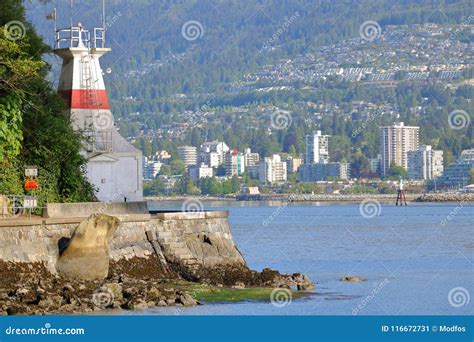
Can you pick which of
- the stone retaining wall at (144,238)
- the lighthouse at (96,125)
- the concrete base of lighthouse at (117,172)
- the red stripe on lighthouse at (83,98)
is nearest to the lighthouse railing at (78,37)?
the lighthouse at (96,125)

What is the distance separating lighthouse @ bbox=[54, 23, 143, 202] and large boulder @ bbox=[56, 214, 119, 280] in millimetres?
8990

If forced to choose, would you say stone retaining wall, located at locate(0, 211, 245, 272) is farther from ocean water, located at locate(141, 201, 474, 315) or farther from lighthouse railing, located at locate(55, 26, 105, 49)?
lighthouse railing, located at locate(55, 26, 105, 49)

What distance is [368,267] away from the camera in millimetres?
56844

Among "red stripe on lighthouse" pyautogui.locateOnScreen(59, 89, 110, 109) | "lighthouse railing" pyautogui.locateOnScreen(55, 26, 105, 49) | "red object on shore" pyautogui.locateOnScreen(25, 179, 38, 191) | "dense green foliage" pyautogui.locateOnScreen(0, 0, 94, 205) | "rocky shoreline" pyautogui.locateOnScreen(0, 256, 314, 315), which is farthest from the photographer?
"lighthouse railing" pyautogui.locateOnScreen(55, 26, 105, 49)

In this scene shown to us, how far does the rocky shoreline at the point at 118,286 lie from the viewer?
32031 mm

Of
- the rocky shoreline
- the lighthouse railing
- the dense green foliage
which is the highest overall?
the lighthouse railing

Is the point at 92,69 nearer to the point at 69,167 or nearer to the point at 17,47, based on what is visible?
the point at 69,167

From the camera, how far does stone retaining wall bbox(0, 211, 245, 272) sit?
35.5m

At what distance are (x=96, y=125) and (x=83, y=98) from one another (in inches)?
33.2

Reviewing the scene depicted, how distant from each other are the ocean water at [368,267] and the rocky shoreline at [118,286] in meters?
0.86

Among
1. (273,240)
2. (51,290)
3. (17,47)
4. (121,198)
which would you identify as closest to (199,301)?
(51,290)

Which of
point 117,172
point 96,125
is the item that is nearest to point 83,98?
point 96,125

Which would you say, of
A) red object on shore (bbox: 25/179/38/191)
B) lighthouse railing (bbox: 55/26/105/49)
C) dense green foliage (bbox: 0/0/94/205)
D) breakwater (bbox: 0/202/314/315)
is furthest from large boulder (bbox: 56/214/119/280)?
lighthouse railing (bbox: 55/26/105/49)

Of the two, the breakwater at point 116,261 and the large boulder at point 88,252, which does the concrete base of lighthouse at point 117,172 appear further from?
the large boulder at point 88,252
